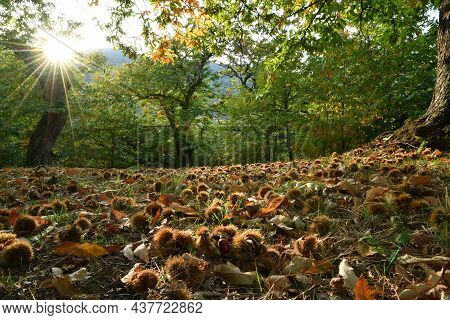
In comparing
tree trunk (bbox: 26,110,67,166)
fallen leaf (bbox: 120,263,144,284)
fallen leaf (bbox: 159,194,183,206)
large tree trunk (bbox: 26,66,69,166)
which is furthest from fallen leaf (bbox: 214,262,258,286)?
tree trunk (bbox: 26,110,67,166)

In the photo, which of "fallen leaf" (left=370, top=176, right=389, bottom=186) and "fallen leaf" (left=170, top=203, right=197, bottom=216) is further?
"fallen leaf" (left=370, top=176, right=389, bottom=186)

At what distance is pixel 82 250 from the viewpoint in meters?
1.55

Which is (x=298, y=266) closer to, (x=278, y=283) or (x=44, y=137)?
(x=278, y=283)

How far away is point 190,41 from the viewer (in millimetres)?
6195

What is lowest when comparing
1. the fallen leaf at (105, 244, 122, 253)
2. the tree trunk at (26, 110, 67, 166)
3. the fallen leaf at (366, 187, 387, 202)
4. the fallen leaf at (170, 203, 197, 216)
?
the fallen leaf at (105, 244, 122, 253)

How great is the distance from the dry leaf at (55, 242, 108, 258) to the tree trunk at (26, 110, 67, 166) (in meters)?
15.4

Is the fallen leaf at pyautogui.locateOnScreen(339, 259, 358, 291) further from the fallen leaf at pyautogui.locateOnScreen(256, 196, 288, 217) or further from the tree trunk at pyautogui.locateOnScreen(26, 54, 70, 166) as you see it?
the tree trunk at pyautogui.locateOnScreen(26, 54, 70, 166)

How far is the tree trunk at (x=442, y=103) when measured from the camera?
16.0 feet

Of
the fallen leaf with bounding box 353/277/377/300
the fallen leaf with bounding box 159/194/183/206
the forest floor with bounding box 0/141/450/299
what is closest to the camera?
the fallen leaf with bounding box 353/277/377/300

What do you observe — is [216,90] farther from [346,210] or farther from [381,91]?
[346,210]

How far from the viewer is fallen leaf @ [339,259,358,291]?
1.26m

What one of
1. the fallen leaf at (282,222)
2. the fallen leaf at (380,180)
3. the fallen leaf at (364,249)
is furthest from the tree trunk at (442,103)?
the fallen leaf at (364,249)

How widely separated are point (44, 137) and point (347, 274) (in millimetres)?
16585
